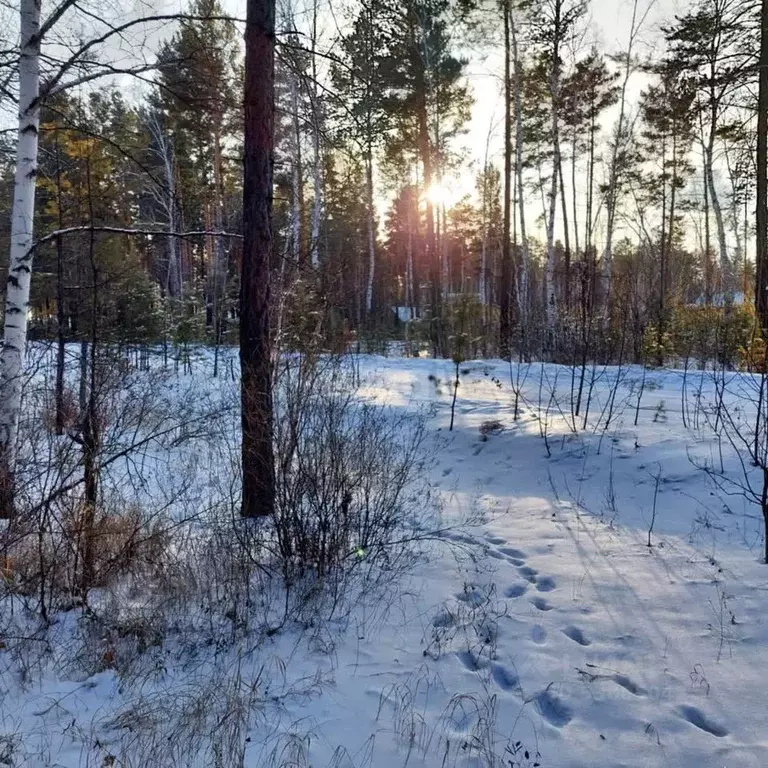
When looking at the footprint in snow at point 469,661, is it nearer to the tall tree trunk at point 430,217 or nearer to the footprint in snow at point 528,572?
the footprint in snow at point 528,572

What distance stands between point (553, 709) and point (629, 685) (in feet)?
1.32

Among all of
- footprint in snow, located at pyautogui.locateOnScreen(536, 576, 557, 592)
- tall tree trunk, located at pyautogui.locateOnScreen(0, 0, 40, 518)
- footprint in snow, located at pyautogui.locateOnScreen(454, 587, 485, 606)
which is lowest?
footprint in snow, located at pyautogui.locateOnScreen(454, 587, 485, 606)

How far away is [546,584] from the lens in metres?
3.33

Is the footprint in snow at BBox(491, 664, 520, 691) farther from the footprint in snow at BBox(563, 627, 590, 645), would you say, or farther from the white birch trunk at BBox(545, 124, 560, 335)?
the white birch trunk at BBox(545, 124, 560, 335)

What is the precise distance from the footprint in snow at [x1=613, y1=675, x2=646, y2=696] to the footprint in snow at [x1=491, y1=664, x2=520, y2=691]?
459 millimetres

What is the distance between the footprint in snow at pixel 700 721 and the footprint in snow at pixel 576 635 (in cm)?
55

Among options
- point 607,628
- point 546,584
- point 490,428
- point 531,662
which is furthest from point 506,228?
point 531,662

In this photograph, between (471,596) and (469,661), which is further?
(471,596)

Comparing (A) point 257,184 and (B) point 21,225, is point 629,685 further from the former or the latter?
(B) point 21,225

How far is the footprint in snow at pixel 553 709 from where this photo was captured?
2.19 metres

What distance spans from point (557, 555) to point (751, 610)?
3.83ft

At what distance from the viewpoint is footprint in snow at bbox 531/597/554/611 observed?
120 inches

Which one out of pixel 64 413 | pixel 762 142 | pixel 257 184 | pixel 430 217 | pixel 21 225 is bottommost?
pixel 64 413

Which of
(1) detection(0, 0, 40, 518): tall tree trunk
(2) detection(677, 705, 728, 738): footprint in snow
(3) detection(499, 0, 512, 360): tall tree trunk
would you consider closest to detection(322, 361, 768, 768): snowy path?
A: (2) detection(677, 705, 728, 738): footprint in snow
